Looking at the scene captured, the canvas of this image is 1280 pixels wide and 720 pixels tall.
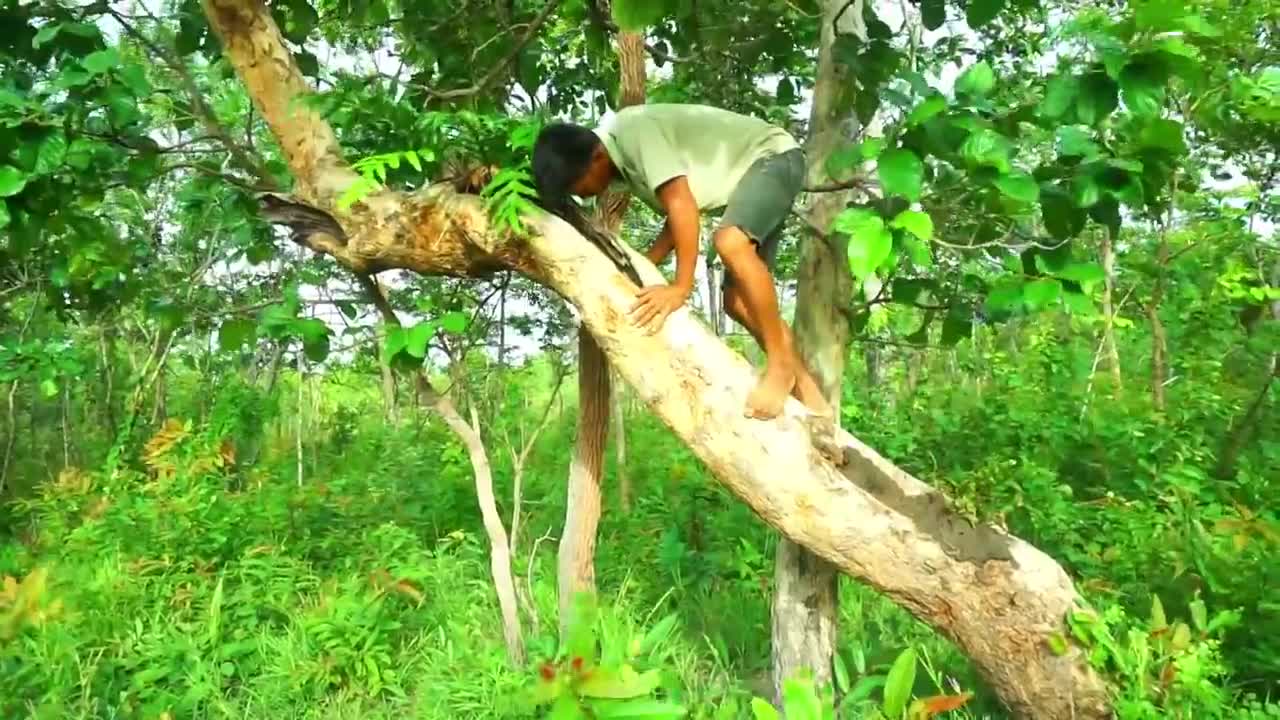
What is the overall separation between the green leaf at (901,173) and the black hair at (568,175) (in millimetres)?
794

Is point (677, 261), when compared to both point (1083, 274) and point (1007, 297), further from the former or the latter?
point (1083, 274)

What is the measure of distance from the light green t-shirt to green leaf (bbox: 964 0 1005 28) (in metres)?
0.61

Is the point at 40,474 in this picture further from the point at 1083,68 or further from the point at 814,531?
the point at 1083,68

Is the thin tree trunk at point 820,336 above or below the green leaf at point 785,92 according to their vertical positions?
below

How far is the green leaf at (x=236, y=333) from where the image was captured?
8.64 ft

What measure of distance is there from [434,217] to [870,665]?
90.2 inches

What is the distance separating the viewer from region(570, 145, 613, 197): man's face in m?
2.32

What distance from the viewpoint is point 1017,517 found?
3.82 meters

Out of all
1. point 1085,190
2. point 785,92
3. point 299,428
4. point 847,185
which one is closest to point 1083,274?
point 1085,190

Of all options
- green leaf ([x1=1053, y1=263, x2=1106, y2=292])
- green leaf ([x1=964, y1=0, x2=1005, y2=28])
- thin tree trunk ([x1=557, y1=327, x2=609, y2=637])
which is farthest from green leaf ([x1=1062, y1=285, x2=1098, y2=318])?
thin tree trunk ([x1=557, y1=327, x2=609, y2=637])

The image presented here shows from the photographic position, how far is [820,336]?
2.64 m

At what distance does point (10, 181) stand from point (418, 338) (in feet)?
3.40

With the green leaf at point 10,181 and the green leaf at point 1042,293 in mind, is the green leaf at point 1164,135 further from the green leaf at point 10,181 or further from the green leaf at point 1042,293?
the green leaf at point 10,181

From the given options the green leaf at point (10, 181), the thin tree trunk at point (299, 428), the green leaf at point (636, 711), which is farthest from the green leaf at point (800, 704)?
the thin tree trunk at point (299, 428)
